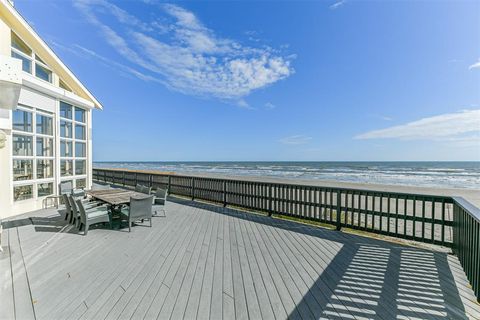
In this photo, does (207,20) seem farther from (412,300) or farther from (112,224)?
(412,300)

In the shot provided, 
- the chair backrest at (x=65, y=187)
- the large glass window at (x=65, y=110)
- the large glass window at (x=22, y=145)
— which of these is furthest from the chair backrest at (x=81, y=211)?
the large glass window at (x=65, y=110)

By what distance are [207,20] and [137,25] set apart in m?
4.03

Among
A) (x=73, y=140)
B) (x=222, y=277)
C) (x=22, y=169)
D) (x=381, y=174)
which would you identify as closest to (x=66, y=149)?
(x=73, y=140)

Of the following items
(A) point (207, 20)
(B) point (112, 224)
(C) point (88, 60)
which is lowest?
(B) point (112, 224)

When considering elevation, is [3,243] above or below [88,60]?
below

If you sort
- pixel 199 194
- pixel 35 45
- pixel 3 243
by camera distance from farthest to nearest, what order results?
pixel 199 194 → pixel 35 45 → pixel 3 243

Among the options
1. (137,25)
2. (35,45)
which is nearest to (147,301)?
(35,45)

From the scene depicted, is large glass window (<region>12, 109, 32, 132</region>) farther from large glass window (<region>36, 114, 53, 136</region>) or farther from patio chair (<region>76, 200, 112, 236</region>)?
patio chair (<region>76, 200, 112, 236</region>)

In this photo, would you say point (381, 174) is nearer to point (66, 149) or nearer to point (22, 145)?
point (66, 149)

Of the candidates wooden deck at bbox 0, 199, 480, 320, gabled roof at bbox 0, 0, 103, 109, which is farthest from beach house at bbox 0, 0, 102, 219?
wooden deck at bbox 0, 199, 480, 320

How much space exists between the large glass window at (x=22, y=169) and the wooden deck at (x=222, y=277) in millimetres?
1978

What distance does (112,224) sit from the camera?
478 cm

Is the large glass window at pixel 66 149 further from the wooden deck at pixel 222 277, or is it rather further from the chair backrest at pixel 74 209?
the chair backrest at pixel 74 209

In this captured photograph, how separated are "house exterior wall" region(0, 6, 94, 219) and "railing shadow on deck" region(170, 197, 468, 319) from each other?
6.92 meters
